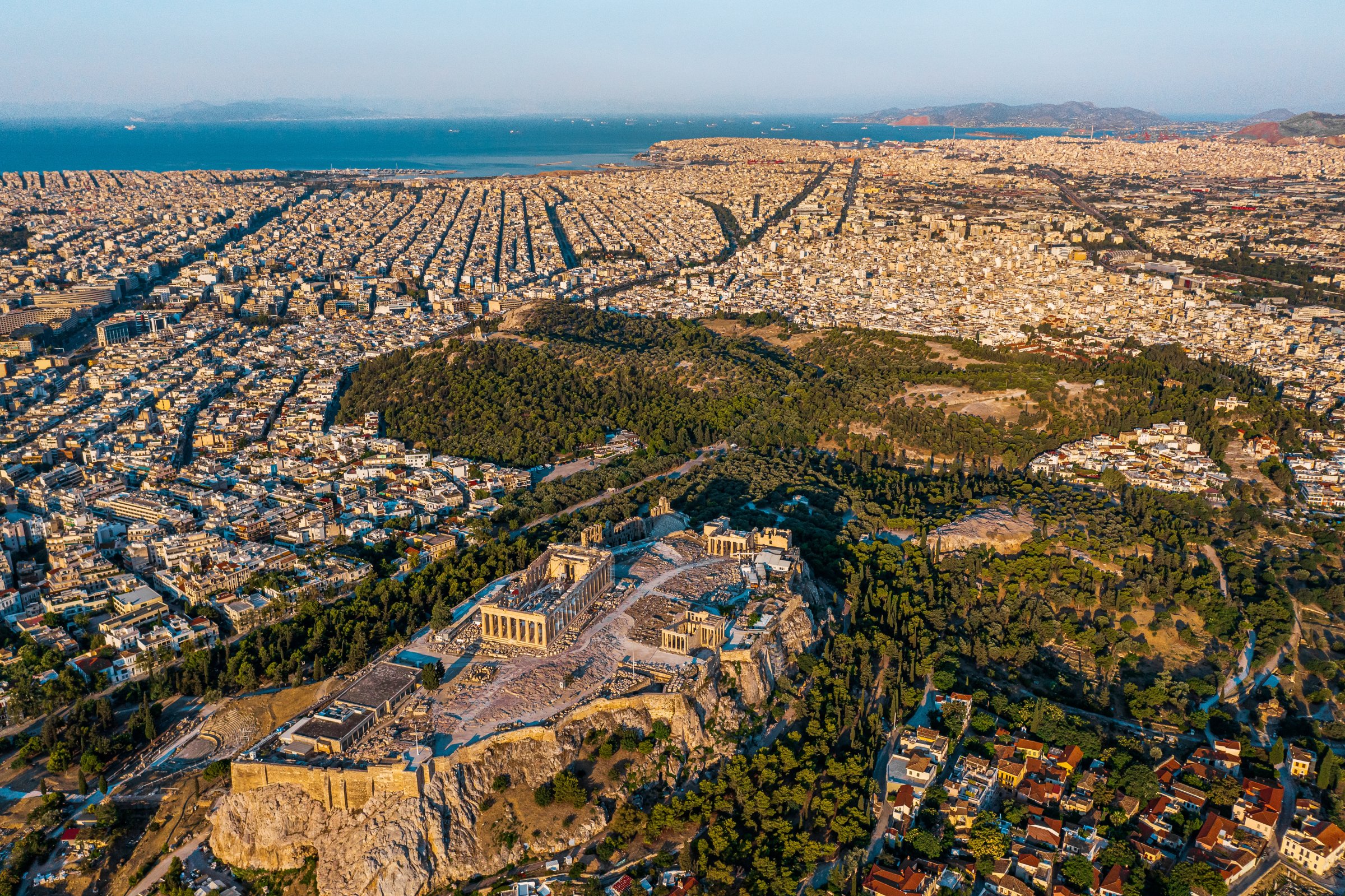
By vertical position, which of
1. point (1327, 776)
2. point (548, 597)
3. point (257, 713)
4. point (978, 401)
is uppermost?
point (548, 597)

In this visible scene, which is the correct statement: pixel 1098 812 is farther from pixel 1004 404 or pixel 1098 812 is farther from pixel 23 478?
pixel 23 478

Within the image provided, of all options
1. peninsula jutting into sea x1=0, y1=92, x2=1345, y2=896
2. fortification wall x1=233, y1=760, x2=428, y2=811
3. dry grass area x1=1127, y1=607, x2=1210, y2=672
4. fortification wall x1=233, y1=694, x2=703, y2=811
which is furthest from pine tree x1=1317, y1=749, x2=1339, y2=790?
fortification wall x1=233, y1=760, x2=428, y2=811

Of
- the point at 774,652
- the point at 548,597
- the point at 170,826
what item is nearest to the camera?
the point at 170,826

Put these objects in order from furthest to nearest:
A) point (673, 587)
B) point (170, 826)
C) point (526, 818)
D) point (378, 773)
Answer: point (673, 587), point (170, 826), point (526, 818), point (378, 773)

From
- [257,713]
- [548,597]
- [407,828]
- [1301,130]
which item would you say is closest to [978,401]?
[548,597]

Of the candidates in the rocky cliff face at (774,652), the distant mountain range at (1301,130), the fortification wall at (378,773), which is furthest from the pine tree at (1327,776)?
the distant mountain range at (1301,130)

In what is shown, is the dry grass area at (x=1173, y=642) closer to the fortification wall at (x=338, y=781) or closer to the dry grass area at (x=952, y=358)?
the fortification wall at (x=338, y=781)

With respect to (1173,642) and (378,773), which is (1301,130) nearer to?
(1173,642)

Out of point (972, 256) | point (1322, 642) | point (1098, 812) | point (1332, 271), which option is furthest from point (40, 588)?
point (1332, 271)
